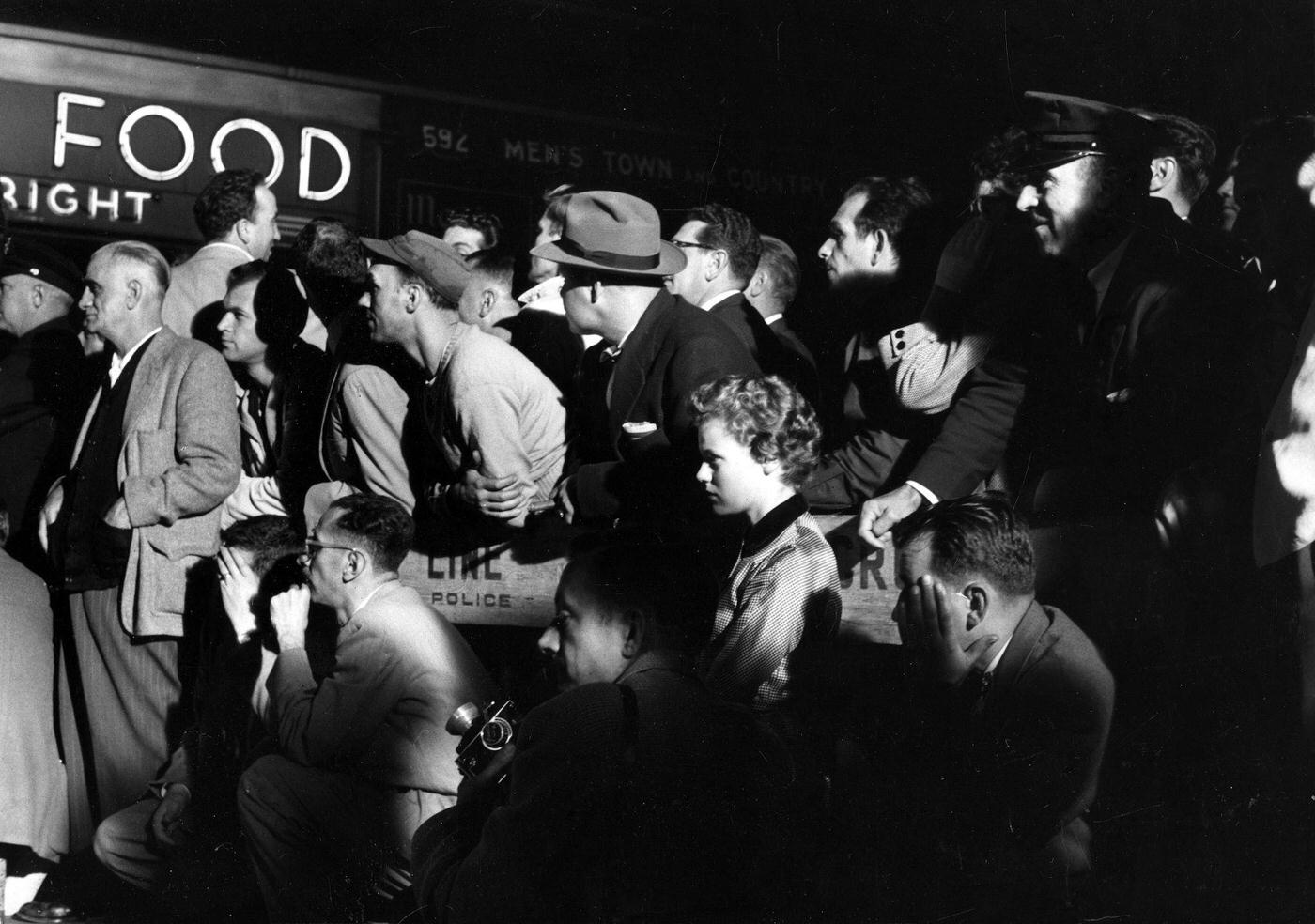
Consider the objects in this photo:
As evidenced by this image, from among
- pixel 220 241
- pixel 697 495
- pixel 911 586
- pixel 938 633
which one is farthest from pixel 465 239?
pixel 938 633

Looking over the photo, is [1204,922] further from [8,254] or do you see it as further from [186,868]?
[8,254]

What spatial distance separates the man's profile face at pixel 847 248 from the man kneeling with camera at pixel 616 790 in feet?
3.27

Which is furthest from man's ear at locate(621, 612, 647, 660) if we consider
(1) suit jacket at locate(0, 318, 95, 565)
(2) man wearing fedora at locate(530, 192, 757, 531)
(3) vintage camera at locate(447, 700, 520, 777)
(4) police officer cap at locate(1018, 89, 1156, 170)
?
(4) police officer cap at locate(1018, 89, 1156, 170)

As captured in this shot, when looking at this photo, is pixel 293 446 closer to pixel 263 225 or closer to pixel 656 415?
pixel 263 225

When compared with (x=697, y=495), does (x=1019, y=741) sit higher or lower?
Result: lower

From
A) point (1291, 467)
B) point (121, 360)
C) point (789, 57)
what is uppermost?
point (789, 57)

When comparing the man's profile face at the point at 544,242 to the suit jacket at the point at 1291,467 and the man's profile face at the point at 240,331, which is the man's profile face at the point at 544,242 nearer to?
the man's profile face at the point at 240,331

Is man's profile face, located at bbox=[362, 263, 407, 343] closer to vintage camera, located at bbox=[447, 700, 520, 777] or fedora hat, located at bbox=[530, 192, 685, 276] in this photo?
fedora hat, located at bbox=[530, 192, 685, 276]

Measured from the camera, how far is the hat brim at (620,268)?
10.5 feet

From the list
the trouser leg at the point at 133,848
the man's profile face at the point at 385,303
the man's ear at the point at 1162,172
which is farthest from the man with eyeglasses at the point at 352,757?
the man's ear at the point at 1162,172

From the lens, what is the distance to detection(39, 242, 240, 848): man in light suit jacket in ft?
10.2

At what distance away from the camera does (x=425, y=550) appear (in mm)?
3131

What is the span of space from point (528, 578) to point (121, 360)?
3.47 feet

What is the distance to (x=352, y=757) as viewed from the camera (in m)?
2.92
